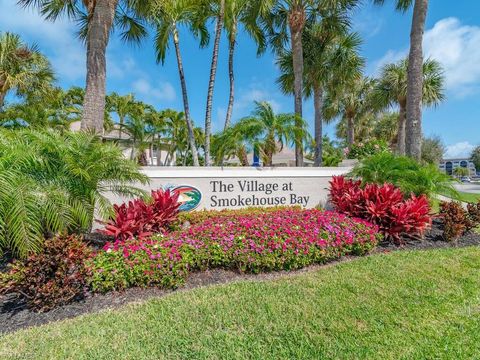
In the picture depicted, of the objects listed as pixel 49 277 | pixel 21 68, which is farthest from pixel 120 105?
pixel 49 277

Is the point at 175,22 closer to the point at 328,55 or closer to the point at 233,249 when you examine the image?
the point at 328,55

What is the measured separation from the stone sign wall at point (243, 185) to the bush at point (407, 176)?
4.41 feet

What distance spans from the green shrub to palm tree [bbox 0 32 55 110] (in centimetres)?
1228

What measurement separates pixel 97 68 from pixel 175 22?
5.34 m

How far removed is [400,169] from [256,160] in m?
4.59

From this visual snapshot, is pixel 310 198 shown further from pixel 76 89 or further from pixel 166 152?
→ pixel 166 152

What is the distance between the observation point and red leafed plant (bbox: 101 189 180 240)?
→ 17.1 feet

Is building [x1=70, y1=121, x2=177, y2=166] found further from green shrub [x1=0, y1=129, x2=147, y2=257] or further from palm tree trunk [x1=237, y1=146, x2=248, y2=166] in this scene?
green shrub [x1=0, y1=129, x2=147, y2=257]

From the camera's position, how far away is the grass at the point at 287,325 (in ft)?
8.64

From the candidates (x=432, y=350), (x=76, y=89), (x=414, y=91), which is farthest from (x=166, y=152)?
(x=432, y=350)

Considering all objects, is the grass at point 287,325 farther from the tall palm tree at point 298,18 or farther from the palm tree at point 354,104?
the palm tree at point 354,104

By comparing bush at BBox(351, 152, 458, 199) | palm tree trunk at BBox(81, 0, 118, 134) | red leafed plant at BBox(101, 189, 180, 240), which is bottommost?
red leafed plant at BBox(101, 189, 180, 240)

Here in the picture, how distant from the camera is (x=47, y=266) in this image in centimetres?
356

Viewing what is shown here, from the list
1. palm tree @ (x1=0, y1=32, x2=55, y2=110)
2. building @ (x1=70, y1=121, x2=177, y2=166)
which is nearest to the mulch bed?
palm tree @ (x1=0, y1=32, x2=55, y2=110)
